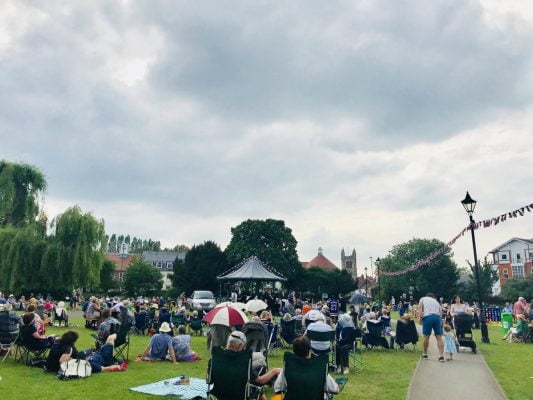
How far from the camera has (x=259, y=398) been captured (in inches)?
271

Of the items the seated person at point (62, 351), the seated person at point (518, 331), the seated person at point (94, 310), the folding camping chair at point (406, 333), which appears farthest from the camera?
the seated person at point (94, 310)

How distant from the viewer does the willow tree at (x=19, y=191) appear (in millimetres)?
37656

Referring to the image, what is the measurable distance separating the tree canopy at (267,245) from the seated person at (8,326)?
50.2 meters

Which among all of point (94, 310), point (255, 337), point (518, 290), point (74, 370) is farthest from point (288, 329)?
point (518, 290)

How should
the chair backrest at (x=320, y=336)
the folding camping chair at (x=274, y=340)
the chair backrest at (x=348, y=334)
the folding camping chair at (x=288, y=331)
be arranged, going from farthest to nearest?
the folding camping chair at (x=288, y=331), the folding camping chair at (x=274, y=340), the chair backrest at (x=348, y=334), the chair backrest at (x=320, y=336)

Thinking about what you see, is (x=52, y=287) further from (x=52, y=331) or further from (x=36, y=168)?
(x=52, y=331)

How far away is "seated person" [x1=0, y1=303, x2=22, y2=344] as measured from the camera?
36.3 feet

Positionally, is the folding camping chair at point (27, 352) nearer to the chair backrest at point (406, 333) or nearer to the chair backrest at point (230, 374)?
the chair backrest at point (230, 374)

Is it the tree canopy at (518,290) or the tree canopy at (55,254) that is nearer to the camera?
the tree canopy at (55,254)

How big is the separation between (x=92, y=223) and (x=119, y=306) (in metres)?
17.1

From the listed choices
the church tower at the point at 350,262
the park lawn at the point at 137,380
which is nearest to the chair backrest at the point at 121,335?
the park lawn at the point at 137,380

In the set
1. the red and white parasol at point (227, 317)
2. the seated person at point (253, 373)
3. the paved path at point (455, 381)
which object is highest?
the red and white parasol at point (227, 317)

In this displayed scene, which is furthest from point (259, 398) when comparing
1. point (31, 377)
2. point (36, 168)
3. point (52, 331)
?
point (36, 168)

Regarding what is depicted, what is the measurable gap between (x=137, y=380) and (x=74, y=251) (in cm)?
2505
